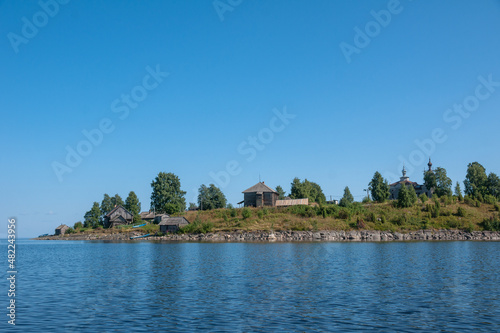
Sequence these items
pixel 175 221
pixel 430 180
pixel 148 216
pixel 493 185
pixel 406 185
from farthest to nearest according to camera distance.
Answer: pixel 406 185 → pixel 148 216 → pixel 430 180 → pixel 493 185 → pixel 175 221

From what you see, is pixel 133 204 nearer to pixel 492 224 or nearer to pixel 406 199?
pixel 406 199

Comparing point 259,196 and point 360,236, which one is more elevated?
point 259,196

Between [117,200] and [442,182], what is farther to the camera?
[117,200]

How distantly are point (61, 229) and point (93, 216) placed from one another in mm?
11355

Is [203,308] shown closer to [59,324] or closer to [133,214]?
[59,324]

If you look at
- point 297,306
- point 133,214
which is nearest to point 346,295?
point 297,306

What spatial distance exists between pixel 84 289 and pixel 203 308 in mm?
10437

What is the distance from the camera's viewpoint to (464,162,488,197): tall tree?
120812mm

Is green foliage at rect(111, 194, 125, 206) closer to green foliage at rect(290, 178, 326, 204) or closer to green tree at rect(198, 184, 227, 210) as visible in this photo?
green tree at rect(198, 184, 227, 210)

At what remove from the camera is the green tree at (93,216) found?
134 metres

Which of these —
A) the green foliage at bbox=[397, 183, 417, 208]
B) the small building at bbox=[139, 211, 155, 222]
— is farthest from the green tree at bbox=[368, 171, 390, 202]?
the small building at bbox=[139, 211, 155, 222]

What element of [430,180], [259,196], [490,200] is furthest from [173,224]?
[430,180]

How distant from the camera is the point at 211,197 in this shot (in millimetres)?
135625

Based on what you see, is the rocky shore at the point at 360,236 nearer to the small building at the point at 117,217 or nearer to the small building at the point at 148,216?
the small building at the point at 117,217
